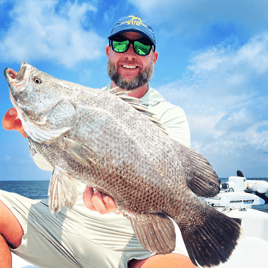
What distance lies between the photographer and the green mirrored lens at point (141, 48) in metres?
4.03

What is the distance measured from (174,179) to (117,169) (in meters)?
0.55

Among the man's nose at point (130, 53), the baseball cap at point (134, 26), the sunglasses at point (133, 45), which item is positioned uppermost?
the baseball cap at point (134, 26)

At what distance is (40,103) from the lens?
7.34 ft

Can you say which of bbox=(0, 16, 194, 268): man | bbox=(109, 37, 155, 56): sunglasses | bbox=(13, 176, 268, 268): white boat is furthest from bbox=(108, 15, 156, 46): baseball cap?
bbox=(13, 176, 268, 268): white boat

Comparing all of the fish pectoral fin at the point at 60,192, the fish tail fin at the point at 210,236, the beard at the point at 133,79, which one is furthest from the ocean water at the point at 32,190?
the fish pectoral fin at the point at 60,192

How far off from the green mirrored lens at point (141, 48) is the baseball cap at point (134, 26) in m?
0.15

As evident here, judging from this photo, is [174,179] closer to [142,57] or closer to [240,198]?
[142,57]

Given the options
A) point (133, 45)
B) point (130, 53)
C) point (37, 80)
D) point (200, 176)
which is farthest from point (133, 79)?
point (200, 176)

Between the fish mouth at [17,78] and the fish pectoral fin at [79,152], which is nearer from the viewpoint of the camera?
the fish pectoral fin at [79,152]

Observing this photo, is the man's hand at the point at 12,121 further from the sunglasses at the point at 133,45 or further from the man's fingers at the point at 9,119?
the sunglasses at the point at 133,45

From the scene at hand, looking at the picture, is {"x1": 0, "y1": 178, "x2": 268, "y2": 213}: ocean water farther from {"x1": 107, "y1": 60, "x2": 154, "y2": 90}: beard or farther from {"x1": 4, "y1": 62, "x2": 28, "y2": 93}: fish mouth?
{"x1": 4, "y1": 62, "x2": 28, "y2": 93}: fish mouth

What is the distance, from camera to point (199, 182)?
7.77 feet

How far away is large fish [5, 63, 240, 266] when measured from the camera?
2117mm

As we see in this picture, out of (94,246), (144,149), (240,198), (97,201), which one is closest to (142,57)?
(144,149)
